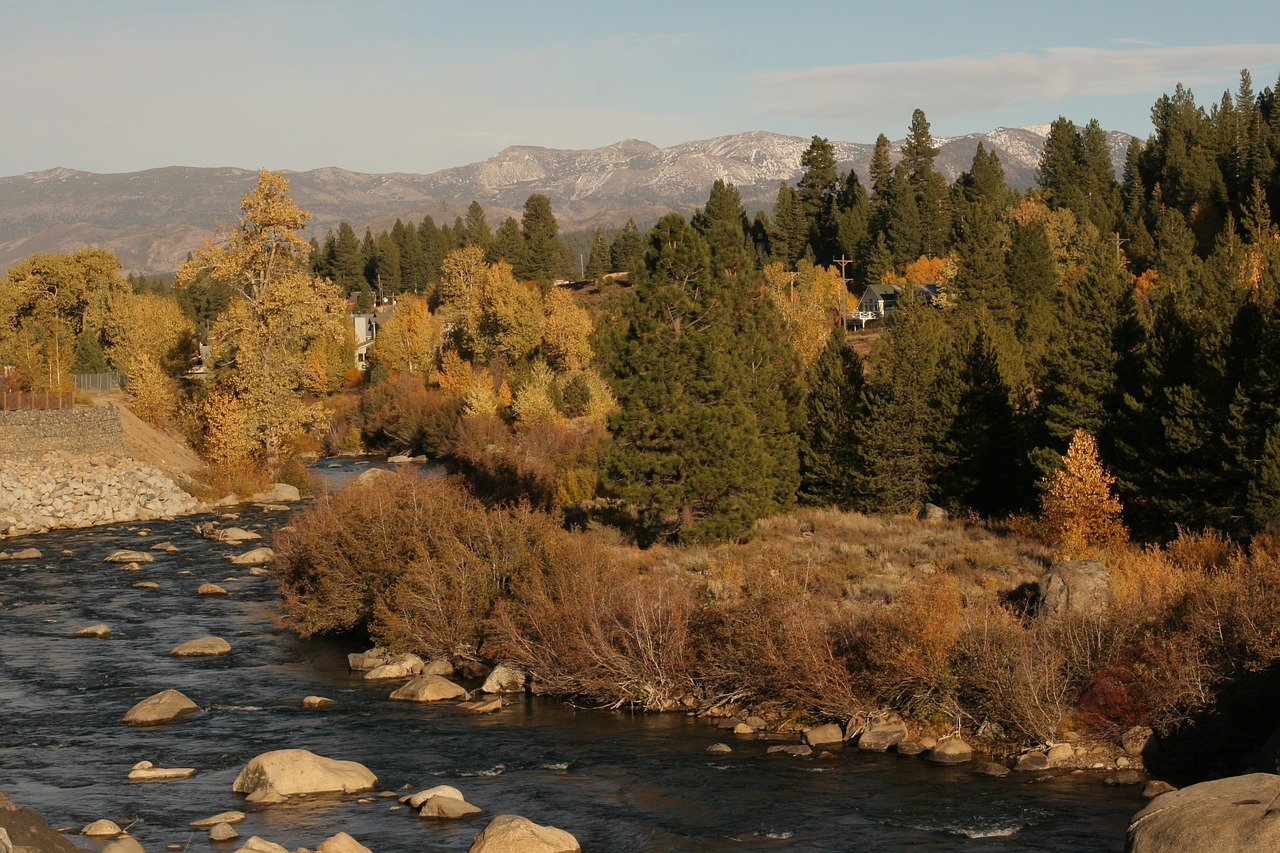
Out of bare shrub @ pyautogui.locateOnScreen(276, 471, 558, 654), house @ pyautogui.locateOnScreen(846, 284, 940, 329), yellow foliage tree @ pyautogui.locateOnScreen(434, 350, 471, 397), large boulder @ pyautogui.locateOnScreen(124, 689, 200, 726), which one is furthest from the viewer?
house @ pyautogui.locateOnScreen(846, 284, 940, 329)

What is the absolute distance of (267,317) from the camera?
210 feet

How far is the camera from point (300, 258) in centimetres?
6569

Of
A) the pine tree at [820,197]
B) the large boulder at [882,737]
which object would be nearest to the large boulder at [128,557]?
the large boulder at [882,737]

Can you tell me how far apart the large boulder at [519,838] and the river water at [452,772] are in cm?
67

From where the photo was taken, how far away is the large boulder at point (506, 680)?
1149 inches

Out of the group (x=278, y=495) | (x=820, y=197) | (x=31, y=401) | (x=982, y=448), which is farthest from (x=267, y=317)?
(x=820, y=197)

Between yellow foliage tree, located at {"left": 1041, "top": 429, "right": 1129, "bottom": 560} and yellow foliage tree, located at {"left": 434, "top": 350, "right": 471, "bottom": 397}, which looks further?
yellow foliage tree, located at {"left": 434, "top": 350, "right": 471, "bottom": 397}

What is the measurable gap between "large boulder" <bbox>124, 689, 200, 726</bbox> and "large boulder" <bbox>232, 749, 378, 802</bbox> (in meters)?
5.13

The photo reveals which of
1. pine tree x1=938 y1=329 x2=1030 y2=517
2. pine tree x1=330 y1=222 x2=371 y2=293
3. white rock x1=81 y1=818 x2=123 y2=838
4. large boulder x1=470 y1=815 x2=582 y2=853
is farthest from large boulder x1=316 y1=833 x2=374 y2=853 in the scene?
pine tree x1=330 y1=222 x2=371 y2=293

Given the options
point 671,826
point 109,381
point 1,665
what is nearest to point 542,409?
point 109,381

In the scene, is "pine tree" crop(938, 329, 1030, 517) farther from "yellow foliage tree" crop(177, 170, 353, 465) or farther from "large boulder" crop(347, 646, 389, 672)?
"yellow foliage tree" crop(177, 170, 353, 465)

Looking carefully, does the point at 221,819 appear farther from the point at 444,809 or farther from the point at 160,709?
the point at 160,709

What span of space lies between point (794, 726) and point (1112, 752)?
615 cm

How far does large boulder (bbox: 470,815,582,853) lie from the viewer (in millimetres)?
18531
